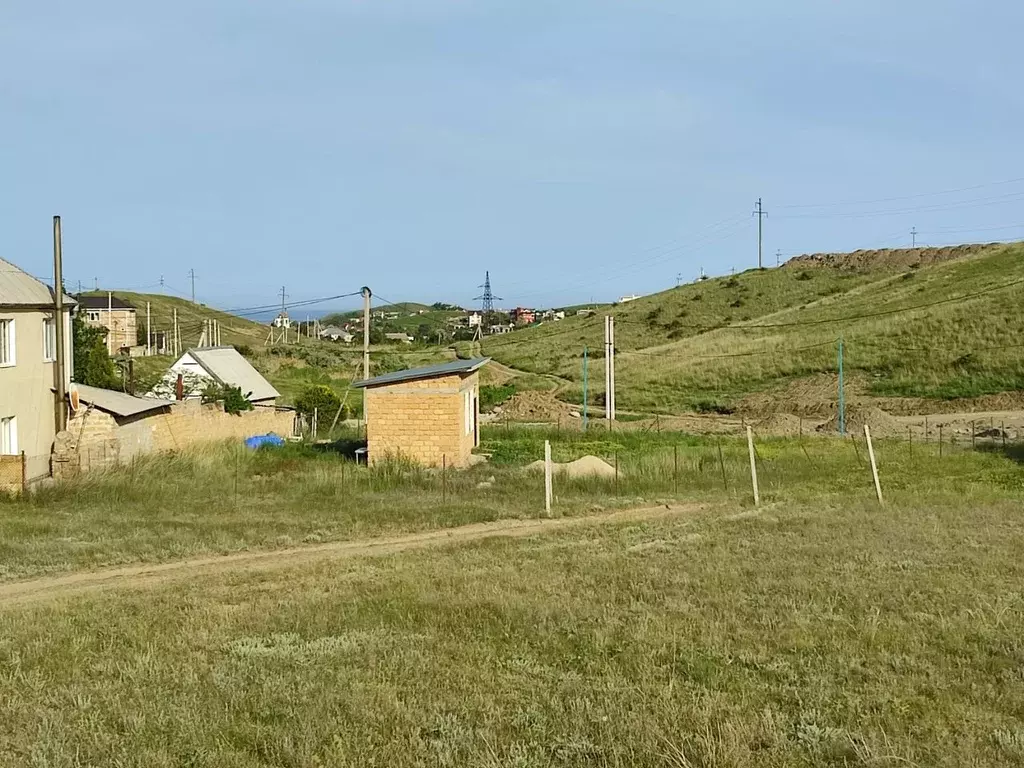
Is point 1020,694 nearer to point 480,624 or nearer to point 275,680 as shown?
point 480,624

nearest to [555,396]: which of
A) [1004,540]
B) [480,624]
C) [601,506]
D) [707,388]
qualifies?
[707,388]

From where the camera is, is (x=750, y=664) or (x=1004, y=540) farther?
(x=1004, y=540)

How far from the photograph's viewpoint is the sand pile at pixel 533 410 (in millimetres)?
43469

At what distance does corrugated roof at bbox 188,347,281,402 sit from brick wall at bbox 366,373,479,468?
14189mm

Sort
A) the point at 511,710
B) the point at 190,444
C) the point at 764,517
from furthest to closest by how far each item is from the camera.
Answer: the point at 190,444, the point at 764,517, the point at 511,710

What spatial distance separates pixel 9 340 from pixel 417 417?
354 inches

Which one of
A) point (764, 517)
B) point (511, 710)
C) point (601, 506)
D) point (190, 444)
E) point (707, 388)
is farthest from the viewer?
point (707, 388)

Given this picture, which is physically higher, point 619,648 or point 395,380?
point 395,380

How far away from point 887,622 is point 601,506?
946 cm

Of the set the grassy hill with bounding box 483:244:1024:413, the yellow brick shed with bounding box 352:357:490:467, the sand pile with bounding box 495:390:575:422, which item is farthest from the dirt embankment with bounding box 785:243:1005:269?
the yellow brick shed with bounding box 352:357:490:467

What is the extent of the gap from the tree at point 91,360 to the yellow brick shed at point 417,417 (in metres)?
16.2

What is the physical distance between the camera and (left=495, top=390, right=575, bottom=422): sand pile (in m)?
43.5

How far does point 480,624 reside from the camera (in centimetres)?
898

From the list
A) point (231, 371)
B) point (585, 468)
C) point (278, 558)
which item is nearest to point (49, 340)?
point (585, 468)
